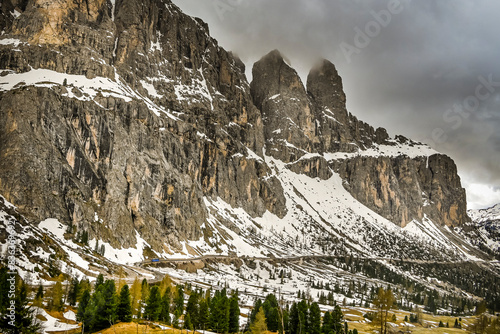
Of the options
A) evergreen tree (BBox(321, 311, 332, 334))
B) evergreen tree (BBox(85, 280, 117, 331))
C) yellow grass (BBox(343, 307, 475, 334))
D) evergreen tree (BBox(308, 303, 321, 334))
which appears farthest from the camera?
yellow grass (BBox(343, 307, 475, 334))

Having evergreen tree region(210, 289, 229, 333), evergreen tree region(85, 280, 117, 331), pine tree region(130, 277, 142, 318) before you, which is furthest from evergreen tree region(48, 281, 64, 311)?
evergreen tree region(210, 289, 229, 333)

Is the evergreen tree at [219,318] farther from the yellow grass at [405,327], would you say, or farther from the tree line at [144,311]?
the yellow grass at [405,327]

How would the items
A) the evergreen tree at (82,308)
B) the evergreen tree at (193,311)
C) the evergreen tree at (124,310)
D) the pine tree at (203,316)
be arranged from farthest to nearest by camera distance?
1. the evergreen tree at (193,311)
2. the pine tree at (203,316)
3. the evergreen tree at (124,310)
4. the evergreen tree at (82,308)

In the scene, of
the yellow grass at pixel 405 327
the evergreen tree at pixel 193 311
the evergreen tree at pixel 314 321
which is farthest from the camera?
the yellow grass at pixel 405 327

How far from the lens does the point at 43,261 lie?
109000 mm

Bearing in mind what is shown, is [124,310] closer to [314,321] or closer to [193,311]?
[193,311]

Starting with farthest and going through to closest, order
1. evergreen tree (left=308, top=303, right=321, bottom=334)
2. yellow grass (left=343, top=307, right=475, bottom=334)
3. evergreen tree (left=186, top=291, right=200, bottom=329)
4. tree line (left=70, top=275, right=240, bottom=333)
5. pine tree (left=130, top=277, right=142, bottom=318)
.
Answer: yellow grass (left=343, top=307, right=475, bottom=334) < pine tree (left=130, top=277, right=142, bottom=318) < evergreen tree (left=186, top=291, right=200, bottom=329) < evergreen tree (left=308, top=303, right=321, bottom=334) < tree line (left=70, top=275, right=240, bottom=333)

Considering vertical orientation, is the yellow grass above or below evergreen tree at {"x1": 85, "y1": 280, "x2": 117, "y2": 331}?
below

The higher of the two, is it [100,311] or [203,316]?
[100,311]

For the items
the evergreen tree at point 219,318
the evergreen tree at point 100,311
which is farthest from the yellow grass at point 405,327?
the evergreen tree at point 100,311

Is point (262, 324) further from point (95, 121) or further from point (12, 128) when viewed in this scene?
point (95, 121)

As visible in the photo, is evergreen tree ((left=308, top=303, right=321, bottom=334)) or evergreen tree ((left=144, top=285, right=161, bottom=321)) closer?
evergreen tree ((left=308, top=303, right=321, bottom=334))

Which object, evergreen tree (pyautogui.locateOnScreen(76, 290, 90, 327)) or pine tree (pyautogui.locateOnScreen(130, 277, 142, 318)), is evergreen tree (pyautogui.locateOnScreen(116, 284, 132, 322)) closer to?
evergreen tree (pyautogui.locateOnScreen(76, 290, 90, 327))

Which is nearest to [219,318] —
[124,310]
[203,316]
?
[203,316]
